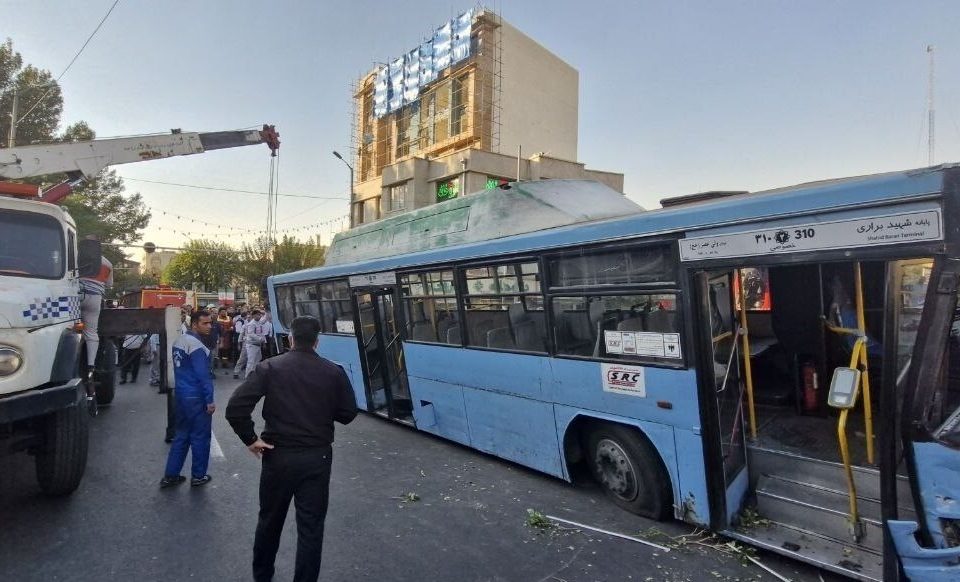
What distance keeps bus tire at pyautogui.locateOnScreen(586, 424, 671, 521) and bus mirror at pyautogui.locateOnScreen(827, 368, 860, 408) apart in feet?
5.03

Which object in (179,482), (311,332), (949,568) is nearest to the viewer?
(949,568)

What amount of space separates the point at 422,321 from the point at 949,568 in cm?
523

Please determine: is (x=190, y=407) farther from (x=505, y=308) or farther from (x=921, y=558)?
(x=921, y=558)

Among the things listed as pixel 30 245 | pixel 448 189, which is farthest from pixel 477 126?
pixel 30 245

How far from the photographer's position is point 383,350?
758cm

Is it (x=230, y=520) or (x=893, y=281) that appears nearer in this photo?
(x=893, y=281)

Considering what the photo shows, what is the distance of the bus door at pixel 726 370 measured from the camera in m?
3.76

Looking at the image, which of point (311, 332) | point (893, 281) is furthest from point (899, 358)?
point (311, 332)

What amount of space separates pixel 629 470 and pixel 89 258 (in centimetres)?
606

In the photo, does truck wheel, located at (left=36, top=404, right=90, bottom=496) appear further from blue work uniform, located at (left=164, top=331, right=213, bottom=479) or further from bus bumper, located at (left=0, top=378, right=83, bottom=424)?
blue work uniform, located at (left=164, top=331, right=213, bottom=479)

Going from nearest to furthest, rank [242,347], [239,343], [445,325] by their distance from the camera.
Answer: [445,325] < [242,347] < [239,343]

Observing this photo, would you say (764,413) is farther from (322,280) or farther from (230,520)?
(322,280)

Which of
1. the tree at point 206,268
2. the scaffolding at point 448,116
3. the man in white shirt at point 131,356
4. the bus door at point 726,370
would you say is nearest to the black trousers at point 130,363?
the man in white shirt at point 131,356

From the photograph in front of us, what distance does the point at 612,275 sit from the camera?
429cm
